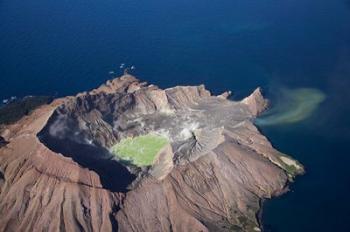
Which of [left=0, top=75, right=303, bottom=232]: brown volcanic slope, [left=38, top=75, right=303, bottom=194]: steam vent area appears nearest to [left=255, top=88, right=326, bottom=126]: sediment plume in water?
[left=38, top=75, right=303, bottom=194]: steam vent area

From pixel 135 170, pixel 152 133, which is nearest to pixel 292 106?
pixel 152 133

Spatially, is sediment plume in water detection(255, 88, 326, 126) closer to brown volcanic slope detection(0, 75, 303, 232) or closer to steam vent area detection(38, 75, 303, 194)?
steam vent area detection(38, 75, 303, 194)

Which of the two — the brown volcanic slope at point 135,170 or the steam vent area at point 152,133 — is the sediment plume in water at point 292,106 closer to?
the steam vent area at point 152,133

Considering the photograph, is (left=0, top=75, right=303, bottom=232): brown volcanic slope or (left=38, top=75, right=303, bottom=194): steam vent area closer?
(left=0, top=75, right=303, bottom=232): brown volcanic slope

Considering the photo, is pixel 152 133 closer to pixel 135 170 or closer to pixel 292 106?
pixel 135 170

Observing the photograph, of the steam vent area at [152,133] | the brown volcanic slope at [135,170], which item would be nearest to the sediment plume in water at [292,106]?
the steam vent area at [152,133]

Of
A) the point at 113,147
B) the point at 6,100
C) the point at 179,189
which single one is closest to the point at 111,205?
the point at 179,189
